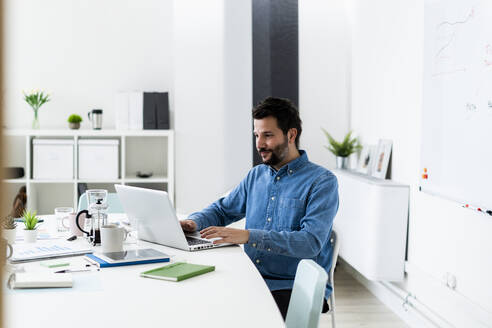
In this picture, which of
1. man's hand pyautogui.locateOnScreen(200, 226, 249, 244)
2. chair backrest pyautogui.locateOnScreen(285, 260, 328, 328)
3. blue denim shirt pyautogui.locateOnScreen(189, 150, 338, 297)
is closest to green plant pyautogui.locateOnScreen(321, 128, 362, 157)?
blue denim shirt pyautogui.locateOnScreen(189, 150, 338, 297)

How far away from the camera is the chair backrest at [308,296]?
121 centimetres

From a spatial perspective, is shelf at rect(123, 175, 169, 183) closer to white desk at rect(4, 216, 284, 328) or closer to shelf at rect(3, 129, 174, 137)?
shelf at rect(3, 129, 174, 137)

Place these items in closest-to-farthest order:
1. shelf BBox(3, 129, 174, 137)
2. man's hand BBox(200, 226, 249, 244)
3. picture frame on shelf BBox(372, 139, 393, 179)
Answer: man's hand BBox(200, 226, 249, 244), picture frame on shelf BBox(372, 139, 393, 179), shelf BBox(3, 129, 174, 137)

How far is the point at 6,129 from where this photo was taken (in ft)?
0.63

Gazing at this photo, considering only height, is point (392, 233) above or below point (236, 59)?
below

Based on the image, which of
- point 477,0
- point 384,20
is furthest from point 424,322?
point 384,20

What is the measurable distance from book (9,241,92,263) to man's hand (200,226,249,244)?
0.42 m

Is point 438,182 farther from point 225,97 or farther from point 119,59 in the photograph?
point 119,59

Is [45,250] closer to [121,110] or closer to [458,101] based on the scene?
[458,101]

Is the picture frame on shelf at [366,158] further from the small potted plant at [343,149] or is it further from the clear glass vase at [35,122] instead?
the clear glass vase at [35,122]

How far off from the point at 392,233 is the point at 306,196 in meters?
1.25


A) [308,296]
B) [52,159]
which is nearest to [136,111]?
[52,159]

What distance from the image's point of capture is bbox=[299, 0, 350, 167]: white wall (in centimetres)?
413

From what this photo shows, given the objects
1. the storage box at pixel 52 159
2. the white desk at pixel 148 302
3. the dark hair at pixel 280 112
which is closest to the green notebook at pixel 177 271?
the white desk at pixel 148 302
